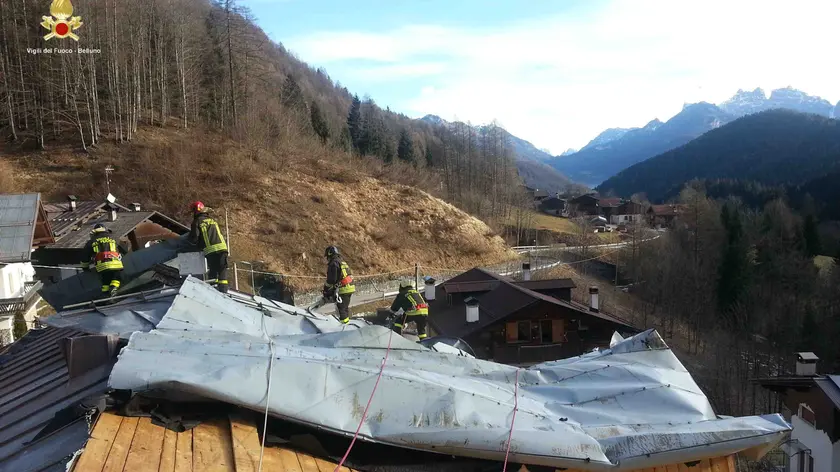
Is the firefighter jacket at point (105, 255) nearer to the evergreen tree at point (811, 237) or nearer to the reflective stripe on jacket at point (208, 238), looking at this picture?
the reflective stripe on jacket at point (208, 238)

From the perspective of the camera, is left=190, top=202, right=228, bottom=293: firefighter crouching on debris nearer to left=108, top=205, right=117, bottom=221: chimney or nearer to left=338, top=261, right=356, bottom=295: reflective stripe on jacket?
left=338, top=261, right=356, bottom=295: reflective stripe on jacket

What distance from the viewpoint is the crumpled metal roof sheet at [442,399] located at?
131 inches

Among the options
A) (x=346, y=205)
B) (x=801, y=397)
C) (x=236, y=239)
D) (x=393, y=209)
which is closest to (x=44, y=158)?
(x=236, y=239)

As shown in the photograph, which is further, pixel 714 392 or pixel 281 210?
pixel 281 210

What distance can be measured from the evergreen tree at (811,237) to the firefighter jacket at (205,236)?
57.9 m

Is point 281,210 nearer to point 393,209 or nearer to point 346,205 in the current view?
point 346,205

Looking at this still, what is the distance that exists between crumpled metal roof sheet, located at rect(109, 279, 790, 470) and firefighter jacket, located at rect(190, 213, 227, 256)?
12.5ft

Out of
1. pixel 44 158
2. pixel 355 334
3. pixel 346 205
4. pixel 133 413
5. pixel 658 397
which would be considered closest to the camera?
pixel 133 413

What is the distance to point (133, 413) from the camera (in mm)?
3244

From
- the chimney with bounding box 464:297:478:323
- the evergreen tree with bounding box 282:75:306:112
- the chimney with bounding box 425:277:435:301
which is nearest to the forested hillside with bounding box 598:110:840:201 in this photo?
the evergreen tree with bounding box 282:75:306:112

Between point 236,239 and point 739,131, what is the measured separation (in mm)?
160346

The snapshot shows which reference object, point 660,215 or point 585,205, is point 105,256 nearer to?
point 660,215

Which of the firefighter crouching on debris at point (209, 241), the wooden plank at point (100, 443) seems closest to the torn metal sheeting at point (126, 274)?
the firefighter crouching on debris at point (209, 241)

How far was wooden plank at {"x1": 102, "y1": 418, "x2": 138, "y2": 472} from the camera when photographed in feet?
9.29
